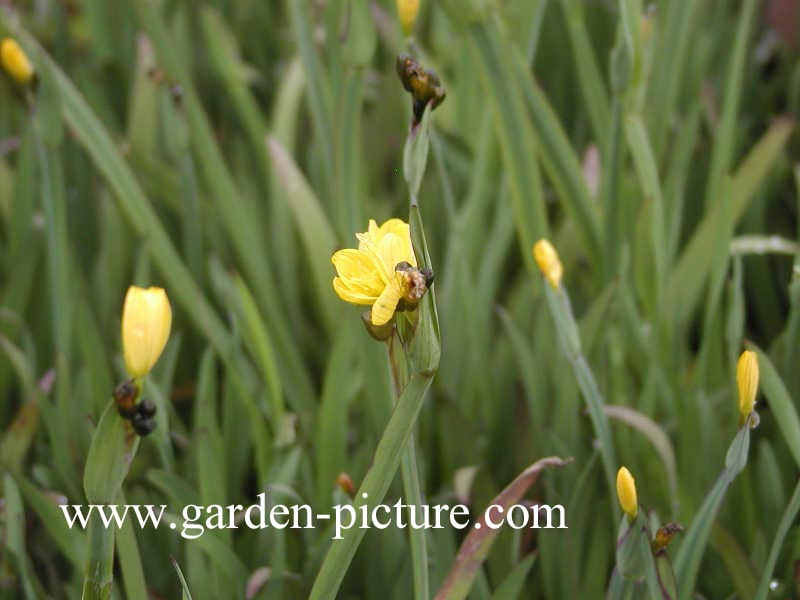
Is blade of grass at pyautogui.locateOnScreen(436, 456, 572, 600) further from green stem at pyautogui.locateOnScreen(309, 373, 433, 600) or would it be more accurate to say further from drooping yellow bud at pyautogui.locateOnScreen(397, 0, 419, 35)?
drooping yellow bud at pyautogui.locateOnScreen(397, 0, 419, 35)

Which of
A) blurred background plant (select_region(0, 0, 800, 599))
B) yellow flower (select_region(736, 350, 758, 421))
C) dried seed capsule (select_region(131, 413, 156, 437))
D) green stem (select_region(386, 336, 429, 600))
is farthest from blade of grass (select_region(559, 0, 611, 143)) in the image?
dried seed capsule (select_region(131, 413, 156, 437))

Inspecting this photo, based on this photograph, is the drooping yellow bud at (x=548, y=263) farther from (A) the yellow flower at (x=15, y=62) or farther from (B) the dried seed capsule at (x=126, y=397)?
(A) the yellow flower at (x=15, y=62)

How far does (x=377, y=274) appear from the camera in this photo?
534 millimetres

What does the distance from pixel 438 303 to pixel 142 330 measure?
0.61 m

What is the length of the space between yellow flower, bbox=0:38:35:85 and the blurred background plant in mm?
25

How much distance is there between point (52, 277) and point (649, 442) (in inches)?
25.2

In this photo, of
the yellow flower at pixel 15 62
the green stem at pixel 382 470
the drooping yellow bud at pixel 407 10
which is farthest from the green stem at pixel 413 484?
the yellow flower at pixel 15 62

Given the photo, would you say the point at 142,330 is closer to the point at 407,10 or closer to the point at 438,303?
the point at 407,10

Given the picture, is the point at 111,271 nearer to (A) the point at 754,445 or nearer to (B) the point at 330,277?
(B) the point at 330,277

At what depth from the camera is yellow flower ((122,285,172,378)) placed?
51 cm

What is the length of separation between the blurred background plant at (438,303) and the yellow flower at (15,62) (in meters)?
0.03

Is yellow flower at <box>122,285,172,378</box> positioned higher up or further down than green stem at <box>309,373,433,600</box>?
higher up

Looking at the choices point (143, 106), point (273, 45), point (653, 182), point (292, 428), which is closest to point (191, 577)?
point (292, 428)

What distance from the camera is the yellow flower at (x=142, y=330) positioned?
0.51 m
